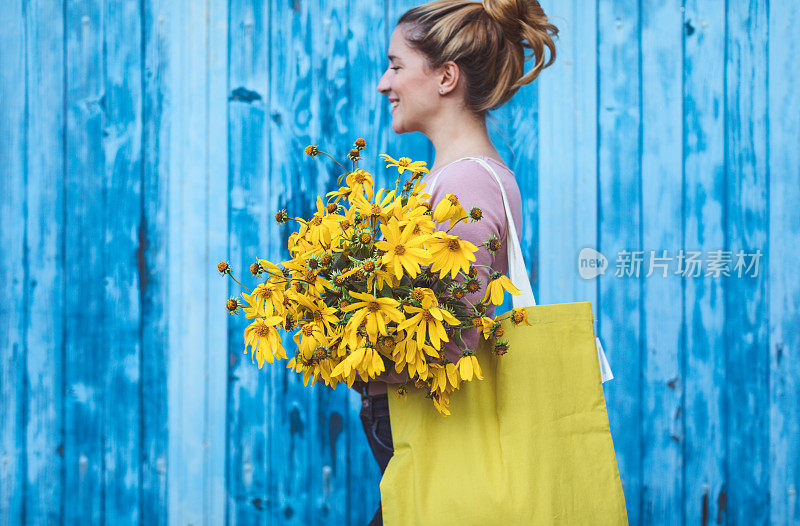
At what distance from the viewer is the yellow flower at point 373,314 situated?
31.4 inches

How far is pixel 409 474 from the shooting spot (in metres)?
0.94

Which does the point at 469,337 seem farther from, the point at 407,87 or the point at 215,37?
the point at 215,37

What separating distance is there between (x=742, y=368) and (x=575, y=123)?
0.93 metres

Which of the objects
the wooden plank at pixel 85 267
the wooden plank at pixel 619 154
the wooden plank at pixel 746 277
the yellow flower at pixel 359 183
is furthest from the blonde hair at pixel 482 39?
the wooden plank at pixel 85 267

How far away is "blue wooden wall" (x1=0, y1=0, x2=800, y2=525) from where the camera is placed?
186 centimetres

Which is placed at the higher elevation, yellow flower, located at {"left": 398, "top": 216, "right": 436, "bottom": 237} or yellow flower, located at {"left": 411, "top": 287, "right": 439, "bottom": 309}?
yellow flower, located at {"left": 398, "top": 216, "right": 436, "bottom": 237}

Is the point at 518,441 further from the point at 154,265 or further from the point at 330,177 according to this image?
the point at 154,265

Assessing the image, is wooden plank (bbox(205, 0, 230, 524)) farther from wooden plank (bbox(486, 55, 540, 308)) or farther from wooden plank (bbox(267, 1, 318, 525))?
wooden plank (bbox(486, 55, 540, 308))

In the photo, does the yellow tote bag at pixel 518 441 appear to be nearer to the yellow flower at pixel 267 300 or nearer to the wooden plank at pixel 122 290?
the yellow flower at pixel 267 300

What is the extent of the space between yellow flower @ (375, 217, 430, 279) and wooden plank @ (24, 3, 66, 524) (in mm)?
1505

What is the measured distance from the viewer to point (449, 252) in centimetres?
81

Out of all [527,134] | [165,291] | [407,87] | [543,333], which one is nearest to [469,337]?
[543,333]

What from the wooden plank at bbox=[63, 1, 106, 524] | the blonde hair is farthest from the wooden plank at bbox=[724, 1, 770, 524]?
the wooden plank at bbox=[63, 1, 106, 524]

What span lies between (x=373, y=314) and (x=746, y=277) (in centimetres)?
155
